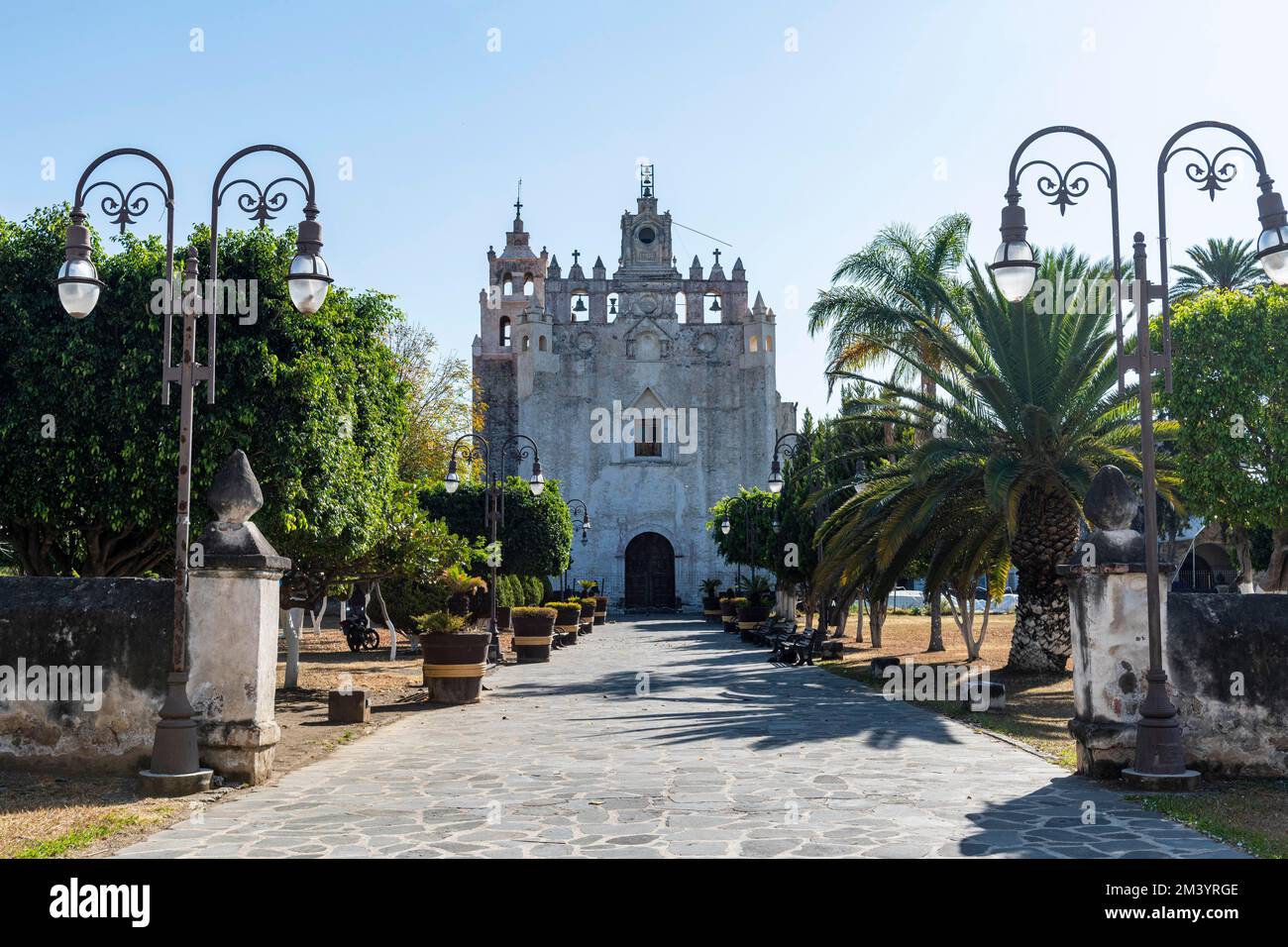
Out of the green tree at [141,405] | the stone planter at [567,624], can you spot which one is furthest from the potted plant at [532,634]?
the green tree at [141,405]

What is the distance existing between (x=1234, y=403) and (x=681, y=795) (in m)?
12.6

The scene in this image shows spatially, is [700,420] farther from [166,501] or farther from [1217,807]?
[1217,807]

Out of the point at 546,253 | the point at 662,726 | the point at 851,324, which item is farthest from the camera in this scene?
the point at 546,253

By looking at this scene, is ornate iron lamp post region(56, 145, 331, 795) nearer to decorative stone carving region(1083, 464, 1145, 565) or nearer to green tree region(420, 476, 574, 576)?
decorative stone carving region(1083, 464, 1145, 565)

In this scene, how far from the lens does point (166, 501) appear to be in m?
12.5

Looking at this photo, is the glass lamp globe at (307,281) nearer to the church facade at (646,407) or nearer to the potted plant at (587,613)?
the potted plant at (587,613)

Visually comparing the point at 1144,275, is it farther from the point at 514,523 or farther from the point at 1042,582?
the point at 514,523

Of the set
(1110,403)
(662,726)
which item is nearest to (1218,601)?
(662,726)

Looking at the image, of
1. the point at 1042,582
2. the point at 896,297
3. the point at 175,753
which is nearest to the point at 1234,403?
the point at 1042,582

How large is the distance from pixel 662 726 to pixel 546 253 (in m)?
51.8

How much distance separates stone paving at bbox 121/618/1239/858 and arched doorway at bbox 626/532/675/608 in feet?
121

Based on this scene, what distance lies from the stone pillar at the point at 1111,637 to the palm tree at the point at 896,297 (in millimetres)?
11719

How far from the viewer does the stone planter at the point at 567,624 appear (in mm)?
28344
